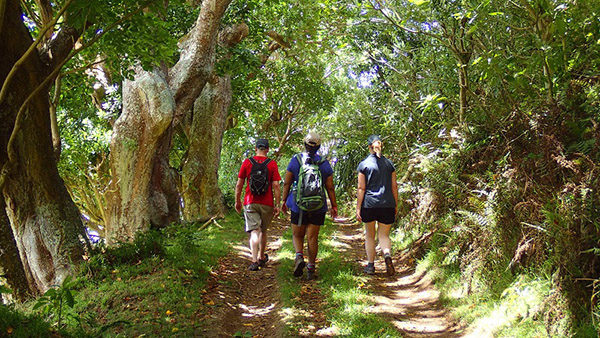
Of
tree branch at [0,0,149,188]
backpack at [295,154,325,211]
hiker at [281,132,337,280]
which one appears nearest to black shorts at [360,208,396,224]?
hiker at [281,132,337,280]

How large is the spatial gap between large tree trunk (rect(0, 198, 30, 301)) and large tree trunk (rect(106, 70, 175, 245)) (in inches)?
88.1

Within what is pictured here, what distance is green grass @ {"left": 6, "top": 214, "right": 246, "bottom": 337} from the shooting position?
14.6ft

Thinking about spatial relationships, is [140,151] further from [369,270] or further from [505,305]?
[505,305]

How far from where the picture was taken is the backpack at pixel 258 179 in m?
6.96

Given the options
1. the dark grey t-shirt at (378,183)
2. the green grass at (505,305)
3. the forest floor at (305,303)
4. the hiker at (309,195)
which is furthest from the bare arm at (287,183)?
the green grass at (505,305)

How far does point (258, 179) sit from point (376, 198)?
183 cm

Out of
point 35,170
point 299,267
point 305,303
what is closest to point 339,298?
point 305,303

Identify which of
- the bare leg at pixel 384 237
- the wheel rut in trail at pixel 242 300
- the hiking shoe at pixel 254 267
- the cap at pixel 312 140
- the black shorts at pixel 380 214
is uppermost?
the cap at pixel 312 140

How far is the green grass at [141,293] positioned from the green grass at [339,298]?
1087 mm

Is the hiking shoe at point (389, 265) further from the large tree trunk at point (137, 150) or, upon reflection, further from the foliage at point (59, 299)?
the foliage at point (59, 299)

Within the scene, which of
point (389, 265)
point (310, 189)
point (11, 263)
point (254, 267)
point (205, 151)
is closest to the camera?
point (11, 263)

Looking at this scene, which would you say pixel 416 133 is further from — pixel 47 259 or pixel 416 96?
pixel 47 259

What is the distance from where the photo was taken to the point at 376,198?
6754 mm

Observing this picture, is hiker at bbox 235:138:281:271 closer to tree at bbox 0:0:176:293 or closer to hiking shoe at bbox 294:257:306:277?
hiking shoe at bbox 294:257:306:277
